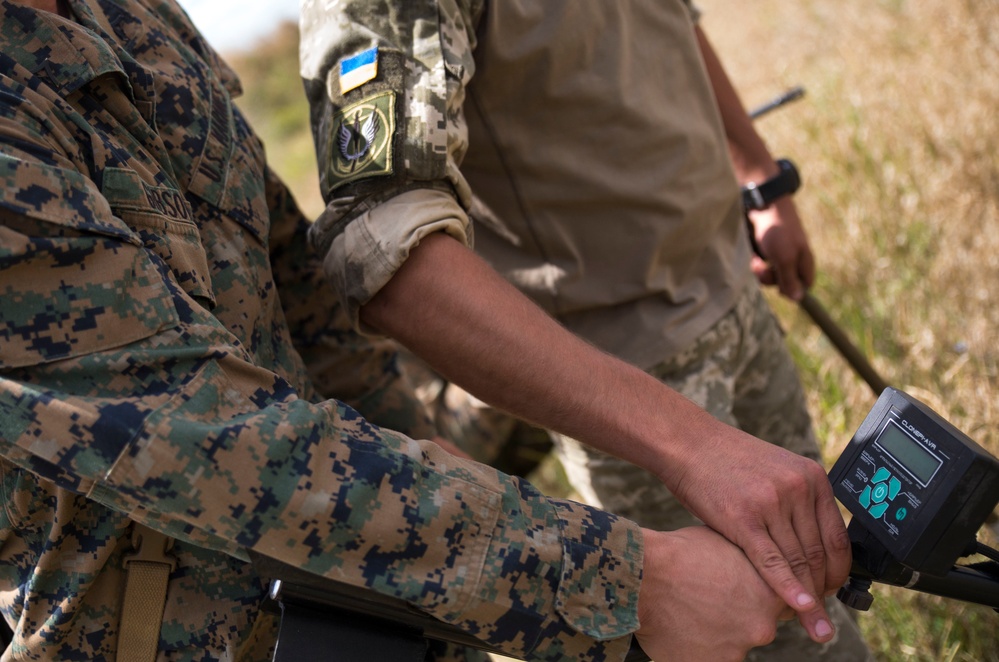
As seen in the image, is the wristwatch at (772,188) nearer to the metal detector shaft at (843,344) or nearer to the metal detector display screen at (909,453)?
the metal detector shaft at (843,344)

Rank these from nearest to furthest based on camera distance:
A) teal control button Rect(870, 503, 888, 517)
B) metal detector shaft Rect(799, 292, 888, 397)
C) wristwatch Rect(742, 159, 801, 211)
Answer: teal control button Rect(870, 503, 888, 517) < wristwatch Rect(742, 159, 801, 211) < metal detector shaft Rect(799, 292, 888, 397)

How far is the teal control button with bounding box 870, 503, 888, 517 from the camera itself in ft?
3.85

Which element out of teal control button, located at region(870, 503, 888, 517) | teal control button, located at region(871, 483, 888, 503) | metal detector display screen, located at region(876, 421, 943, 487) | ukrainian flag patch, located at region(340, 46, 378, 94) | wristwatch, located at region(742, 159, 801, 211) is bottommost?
teal control button, located at region(870, 503, 888, 517)

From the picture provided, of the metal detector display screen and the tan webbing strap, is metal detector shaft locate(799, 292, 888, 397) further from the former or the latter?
the tan webbing strap

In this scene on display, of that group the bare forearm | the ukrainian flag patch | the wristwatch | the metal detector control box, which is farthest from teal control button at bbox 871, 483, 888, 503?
the wristwatch

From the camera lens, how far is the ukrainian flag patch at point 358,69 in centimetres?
138

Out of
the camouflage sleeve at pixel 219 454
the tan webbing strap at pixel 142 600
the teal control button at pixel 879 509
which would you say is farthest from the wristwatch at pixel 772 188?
the tan webbing strap at pixel 142 600

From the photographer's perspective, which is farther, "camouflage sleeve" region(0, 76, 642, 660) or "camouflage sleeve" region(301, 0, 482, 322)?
"camouflage sleeve" region(301, 0, 482, 322)

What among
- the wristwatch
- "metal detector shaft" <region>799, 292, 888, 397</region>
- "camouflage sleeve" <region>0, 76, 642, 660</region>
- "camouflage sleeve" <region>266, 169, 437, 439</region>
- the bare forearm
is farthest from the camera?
"metal detector shaft" <region>799, 292, 888, 397</region>

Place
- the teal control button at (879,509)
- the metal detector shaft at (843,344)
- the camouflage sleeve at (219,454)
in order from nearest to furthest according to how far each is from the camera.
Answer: the camouflage sleeve at (219,454)
the teal control button at (879,509)
the metal detector shaft at (843,344)

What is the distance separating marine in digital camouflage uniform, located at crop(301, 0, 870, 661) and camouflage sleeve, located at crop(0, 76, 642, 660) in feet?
1.14

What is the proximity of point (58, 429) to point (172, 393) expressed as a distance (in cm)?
12

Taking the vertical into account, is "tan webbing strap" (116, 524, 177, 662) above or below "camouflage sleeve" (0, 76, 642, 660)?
below

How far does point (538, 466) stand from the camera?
348cm
